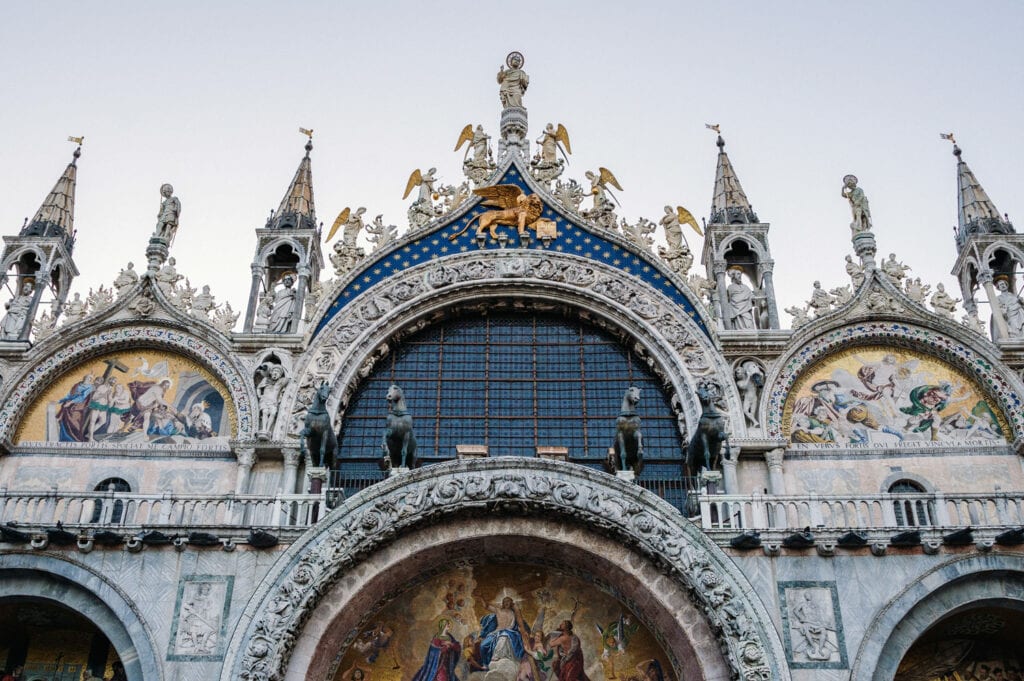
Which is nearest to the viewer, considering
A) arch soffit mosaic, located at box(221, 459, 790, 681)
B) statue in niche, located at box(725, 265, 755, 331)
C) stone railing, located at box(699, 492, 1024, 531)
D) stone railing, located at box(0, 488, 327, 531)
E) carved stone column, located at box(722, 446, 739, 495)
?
arch soffit mosaic, located at box(221, 459, 790, 681)

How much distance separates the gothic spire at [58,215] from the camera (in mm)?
20734

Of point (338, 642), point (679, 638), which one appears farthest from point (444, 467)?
point (679, 638)

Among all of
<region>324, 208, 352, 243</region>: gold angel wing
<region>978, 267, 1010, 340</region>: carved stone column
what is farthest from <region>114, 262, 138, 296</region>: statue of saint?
<region>978, 267, 1010, 340</region>: carved stone column

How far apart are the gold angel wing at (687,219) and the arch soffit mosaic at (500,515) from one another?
7.18 metres

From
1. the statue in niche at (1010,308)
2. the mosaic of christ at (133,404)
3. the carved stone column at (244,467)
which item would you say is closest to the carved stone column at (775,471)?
the statue in niche at (1010,308)

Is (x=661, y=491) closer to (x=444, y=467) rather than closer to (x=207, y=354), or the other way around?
(x=444, y=467)

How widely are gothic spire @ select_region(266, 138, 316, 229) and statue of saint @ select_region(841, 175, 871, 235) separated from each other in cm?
1029

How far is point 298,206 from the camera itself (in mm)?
21328

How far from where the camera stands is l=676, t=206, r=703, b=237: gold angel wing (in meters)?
21.0

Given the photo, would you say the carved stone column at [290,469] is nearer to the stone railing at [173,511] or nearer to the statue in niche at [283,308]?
the stone railing at [173,511]

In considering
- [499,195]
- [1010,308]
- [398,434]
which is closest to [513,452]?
[398,434]

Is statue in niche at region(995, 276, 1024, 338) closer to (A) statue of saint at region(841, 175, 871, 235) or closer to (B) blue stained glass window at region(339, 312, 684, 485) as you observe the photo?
(A) statue of saint at region(841, 175, 871, 235)

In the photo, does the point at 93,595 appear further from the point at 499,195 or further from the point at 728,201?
the point at 728,201

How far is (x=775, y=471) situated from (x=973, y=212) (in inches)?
278
